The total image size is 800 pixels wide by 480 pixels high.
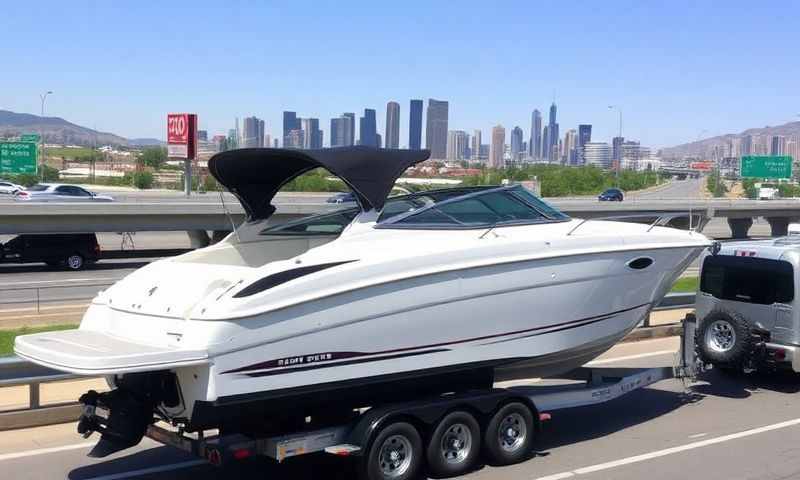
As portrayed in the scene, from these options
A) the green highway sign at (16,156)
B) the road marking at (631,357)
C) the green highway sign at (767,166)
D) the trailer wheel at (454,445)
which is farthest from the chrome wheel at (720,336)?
the green highway sign at (767,166)

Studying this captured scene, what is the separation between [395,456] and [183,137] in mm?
55824

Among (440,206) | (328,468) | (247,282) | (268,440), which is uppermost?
(440,206)

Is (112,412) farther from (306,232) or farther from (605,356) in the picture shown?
(605,356)

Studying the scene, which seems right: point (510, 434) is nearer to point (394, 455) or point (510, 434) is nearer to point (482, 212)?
point (394, 455)

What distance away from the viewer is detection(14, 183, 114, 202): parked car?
4634cm

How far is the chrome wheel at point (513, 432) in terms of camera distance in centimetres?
830

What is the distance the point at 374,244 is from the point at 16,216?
1236 inches

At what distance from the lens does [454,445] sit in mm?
7984

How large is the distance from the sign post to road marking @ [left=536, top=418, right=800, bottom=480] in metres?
52.7

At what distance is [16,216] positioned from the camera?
3572cm

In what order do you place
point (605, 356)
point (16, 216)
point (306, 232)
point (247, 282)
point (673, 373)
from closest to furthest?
point (247, 282) → point (306, 232) → point (673, 373) → point (605, 356) → point (16, 216)

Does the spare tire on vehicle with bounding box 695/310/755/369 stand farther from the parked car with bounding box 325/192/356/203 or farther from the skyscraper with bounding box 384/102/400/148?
the skyscraper with bounding box 384/102/400/148

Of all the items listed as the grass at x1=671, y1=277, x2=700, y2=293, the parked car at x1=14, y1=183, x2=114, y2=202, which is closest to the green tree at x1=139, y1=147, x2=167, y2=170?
the parked car at x1=14, y1=183, x2=114, y2=202

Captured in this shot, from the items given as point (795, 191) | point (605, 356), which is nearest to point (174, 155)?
point (605, 356)
